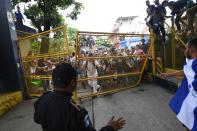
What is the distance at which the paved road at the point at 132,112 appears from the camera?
6383 mm

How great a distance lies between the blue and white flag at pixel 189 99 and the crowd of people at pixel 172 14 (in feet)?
18.0

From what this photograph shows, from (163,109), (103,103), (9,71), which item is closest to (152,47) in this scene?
(103,103)

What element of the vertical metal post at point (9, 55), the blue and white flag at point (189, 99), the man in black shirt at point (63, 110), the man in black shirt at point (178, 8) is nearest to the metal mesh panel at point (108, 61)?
the man in black shirt at point (178, 8)

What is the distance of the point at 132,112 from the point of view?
7.53 metres

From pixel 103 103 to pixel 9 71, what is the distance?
400 cm

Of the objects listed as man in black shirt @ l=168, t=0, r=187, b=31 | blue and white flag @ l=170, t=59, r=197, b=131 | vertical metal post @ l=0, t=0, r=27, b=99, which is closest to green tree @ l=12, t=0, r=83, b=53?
vertical metal post @ l=0, t=0, r=27, b=99

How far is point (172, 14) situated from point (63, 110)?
8479mm

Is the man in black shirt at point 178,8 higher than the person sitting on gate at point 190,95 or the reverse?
higher

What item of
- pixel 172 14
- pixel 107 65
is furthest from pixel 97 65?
pixel 172 14

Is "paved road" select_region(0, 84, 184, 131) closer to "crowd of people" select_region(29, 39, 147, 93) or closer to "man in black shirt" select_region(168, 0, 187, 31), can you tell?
"crowd of people" select_region(29, 39, 147, 93)

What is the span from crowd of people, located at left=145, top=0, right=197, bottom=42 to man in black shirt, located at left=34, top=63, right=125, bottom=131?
23.6ft

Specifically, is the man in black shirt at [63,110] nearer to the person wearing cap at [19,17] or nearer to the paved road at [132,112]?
the paved road at [132,112]

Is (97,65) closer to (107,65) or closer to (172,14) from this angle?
(107,65)

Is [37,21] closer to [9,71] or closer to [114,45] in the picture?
[9,71]
